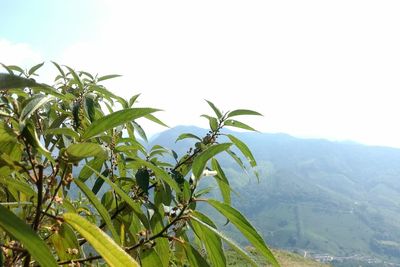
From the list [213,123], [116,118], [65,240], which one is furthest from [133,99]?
[116,118]

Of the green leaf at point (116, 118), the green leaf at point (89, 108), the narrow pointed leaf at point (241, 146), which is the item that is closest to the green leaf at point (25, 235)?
the green leaf at point (116, 118)

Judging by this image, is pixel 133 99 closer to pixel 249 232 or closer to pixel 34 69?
pixel 34 69

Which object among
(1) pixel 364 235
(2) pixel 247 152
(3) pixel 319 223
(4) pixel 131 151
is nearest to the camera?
(4) pixel 131 151

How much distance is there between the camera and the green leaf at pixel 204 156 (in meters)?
1.31

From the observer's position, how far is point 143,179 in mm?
1919

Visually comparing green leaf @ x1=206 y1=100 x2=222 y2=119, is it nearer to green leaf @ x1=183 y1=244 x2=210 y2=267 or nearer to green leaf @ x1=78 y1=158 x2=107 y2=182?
green leaf @ x1=78 y1=158 x2=107 y2=182

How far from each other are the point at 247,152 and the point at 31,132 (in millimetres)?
1444

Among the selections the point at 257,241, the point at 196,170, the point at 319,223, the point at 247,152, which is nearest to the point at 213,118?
the point at 247,152

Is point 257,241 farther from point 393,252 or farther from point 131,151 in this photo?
point 393,252

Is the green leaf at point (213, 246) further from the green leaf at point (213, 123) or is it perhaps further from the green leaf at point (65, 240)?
the green leaf at point (213, 123)

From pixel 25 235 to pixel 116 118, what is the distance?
1.28ft

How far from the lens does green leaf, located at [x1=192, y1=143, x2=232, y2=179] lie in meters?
1.31

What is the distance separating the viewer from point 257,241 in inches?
48.1

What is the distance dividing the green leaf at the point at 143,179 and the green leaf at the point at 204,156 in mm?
501
